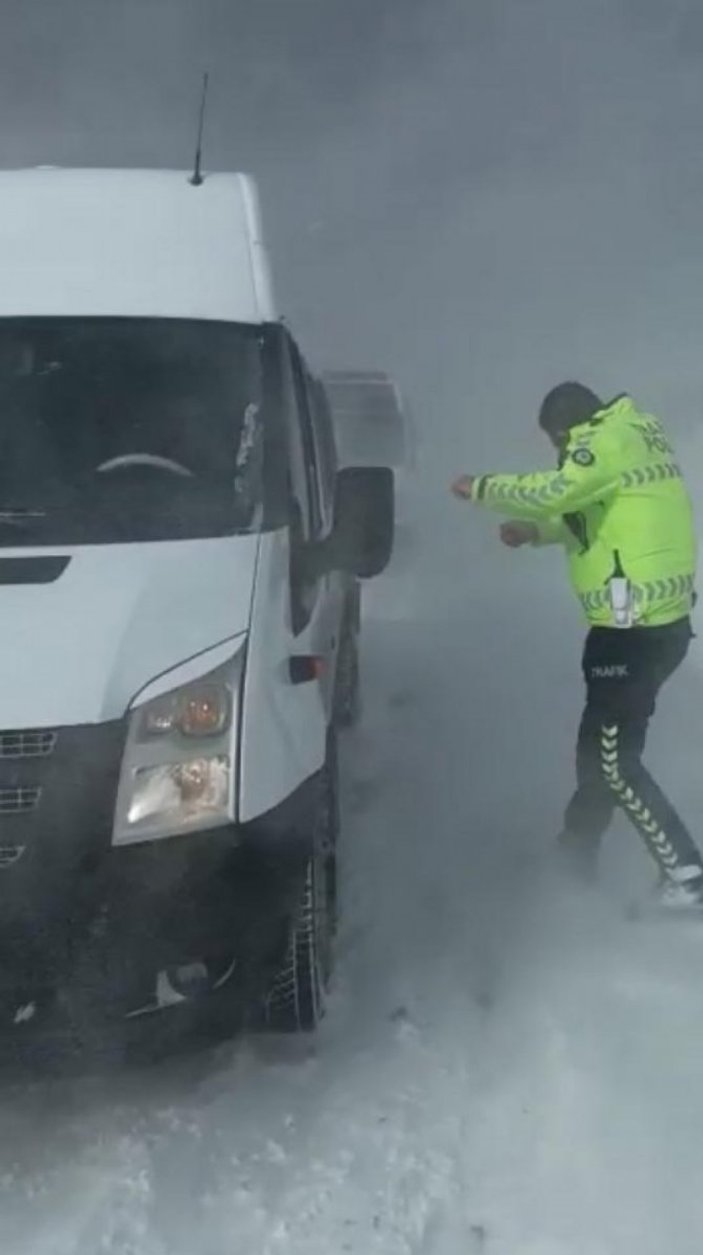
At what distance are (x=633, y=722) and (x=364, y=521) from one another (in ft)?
5.17

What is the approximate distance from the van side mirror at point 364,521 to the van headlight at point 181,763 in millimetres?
924

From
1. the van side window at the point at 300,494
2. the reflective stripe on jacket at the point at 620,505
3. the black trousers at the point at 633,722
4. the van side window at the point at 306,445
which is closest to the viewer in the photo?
the van side window at the point at 300,494

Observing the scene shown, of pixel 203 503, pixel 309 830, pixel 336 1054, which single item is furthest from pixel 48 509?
pixel 336 1054

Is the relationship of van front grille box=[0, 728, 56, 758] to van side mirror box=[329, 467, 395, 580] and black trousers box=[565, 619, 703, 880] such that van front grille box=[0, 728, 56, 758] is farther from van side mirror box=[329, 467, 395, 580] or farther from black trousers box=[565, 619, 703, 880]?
black trousers box=[565, 619, 703, 880]

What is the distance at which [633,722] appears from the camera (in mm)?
6184

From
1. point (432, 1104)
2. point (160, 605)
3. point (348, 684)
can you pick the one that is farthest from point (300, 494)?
point (348, 684)

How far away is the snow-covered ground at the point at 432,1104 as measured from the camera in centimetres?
409

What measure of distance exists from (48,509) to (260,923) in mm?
1362

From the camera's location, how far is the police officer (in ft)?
19.6

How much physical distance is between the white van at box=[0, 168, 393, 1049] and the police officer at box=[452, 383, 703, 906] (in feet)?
2.83

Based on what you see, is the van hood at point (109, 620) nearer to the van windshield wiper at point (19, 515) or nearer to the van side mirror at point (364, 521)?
the van windshield wiper at point (19, 515)

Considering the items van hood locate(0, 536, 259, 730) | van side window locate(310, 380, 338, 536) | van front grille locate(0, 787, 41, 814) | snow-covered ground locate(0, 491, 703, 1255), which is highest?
van side window locate(310, 380, 338, 536)

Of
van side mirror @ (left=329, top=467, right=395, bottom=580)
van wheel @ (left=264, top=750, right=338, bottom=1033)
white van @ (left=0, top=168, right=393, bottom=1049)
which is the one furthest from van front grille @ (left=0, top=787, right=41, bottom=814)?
van side mirror @ (left=329, top=467, right=395, bottom=580)

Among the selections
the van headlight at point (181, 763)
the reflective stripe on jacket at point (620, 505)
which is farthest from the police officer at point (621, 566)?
the van headlight at point (181, 763)
